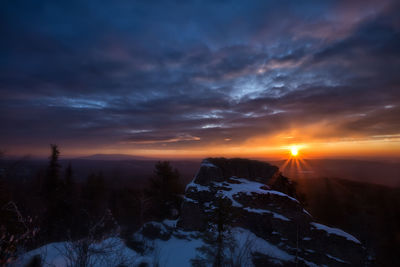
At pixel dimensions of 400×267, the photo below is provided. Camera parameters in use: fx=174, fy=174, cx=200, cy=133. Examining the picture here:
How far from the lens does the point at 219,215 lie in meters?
10.2

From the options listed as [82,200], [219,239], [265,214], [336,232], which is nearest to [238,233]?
[265,214]

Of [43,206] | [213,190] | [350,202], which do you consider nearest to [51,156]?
[43,206]

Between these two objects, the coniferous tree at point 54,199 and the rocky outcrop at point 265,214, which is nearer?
the rocky outcrop at point 265,214

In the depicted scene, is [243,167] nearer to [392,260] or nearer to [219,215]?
[219,215]

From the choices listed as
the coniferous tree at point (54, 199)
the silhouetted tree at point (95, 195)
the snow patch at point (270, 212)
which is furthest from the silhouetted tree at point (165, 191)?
the snow patch at point (270, 212)

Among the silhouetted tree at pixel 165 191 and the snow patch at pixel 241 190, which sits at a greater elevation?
the snow patch at pixel 241 190

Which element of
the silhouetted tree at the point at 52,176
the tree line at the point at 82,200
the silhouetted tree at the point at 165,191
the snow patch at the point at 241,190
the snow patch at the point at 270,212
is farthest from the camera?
the silhouetted tree at the point at 165,191

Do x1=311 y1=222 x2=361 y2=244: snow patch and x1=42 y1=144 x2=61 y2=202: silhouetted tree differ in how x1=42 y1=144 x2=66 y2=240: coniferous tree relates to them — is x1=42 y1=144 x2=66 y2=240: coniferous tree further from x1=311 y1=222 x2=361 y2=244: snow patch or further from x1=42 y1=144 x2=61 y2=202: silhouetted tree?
x1=311 y1=222 x2=361 y2=244: snow patch

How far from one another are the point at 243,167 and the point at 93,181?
27282 mm

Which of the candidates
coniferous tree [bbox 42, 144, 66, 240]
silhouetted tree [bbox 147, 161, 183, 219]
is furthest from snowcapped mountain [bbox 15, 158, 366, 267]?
coniferous tree [bbox 42, 144, 66, 240]

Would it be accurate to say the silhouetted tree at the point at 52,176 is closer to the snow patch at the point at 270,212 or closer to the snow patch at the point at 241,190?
the snow patch at the point at 241,190

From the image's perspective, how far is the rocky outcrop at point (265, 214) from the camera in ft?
42.0

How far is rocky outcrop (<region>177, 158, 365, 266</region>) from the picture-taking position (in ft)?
42.0

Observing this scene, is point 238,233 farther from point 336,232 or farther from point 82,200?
point 82,200
